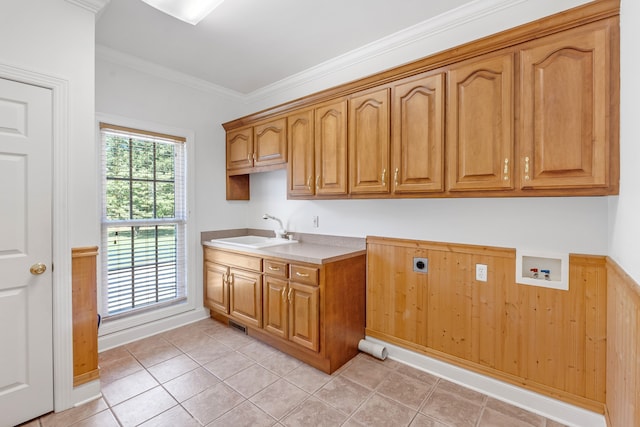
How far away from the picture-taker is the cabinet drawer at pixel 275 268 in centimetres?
255

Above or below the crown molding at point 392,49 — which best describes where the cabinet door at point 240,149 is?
below

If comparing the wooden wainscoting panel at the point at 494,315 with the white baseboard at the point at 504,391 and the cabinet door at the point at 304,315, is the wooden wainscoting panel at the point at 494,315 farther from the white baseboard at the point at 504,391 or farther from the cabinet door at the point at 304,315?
the cabinet door at the point at 304,315

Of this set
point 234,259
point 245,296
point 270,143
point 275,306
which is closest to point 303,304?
point 275,306

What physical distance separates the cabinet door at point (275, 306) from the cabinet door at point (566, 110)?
1957 mm

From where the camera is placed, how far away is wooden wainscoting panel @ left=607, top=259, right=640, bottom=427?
111 centimetres

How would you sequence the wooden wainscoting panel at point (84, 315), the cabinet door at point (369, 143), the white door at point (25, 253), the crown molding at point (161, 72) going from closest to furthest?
the white door at point (25, 253) → the wooden wainscoting panel at point (84, 315) → the cabinet door at point (369, 143) → the crown molding at point (161, 72)

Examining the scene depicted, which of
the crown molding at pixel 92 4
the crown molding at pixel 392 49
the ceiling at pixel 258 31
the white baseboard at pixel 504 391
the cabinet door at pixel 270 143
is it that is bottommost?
the white baseboard at pixel 504 391

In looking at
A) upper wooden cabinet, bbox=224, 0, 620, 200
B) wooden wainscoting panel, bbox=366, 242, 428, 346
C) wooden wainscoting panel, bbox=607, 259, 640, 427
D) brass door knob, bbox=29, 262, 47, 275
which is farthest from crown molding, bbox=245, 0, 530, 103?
brass door knob, bbox=29, 262, 47, 275

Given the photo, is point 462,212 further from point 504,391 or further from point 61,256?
point 61,256

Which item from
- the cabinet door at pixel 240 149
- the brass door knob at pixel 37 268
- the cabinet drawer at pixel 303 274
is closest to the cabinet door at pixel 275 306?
the cabinet drawer at pixel 303 274

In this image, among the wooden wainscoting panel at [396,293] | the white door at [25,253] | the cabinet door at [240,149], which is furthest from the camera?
the cabinet door at [240,149]

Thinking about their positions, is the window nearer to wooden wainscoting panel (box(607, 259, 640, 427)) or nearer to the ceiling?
the ceiling

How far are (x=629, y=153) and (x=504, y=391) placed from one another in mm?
1664

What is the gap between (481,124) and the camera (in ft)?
5.99
